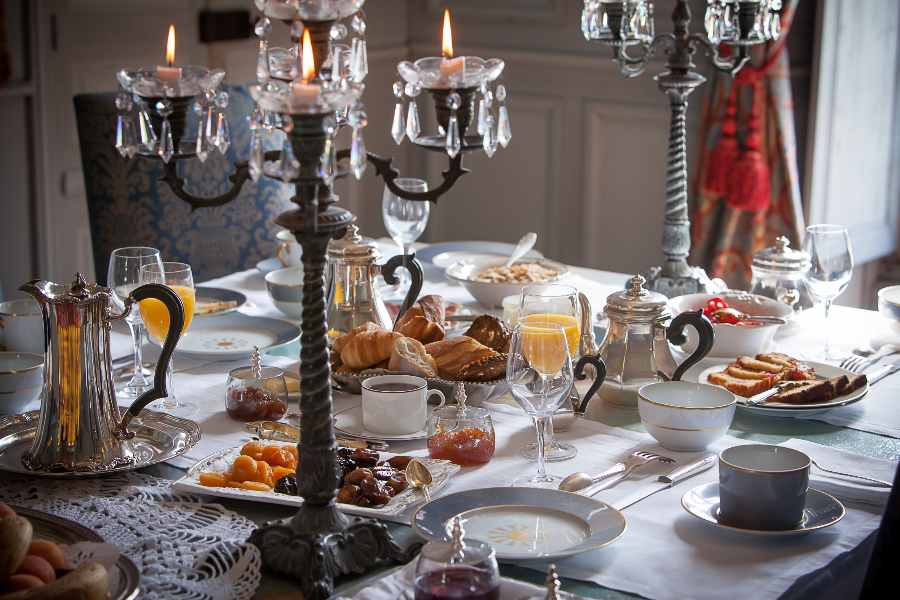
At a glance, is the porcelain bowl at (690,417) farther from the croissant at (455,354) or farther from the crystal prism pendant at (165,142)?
the crystal prism pendant at (165,142)

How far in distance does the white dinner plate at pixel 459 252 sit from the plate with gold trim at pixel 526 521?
1.23 metres

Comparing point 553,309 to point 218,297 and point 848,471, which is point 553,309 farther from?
point 218,297

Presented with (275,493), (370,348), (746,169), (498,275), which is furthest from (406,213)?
(746,169)

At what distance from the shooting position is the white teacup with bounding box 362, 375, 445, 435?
1.22m

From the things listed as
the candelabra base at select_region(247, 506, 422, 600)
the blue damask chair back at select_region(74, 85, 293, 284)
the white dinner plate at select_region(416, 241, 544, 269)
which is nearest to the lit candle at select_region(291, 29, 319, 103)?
the candelabra base at select_region(247, 506, 422, 600)

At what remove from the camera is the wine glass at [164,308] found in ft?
4.43

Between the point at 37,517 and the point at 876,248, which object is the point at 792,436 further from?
A: the point at 876,248

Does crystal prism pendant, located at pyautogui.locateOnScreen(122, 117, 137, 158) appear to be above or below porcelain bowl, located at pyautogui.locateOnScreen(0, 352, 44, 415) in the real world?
above

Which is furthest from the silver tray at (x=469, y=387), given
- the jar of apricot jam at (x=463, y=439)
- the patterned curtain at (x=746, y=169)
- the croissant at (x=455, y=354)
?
the patterned curtain at (x=746, y=169)

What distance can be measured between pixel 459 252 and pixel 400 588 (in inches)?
59.6

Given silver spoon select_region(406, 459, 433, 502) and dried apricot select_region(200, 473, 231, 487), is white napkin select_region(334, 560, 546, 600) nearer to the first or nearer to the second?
silver spoon select_region(406, 459, 433, 502)

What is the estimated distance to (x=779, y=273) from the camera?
70.1 inches

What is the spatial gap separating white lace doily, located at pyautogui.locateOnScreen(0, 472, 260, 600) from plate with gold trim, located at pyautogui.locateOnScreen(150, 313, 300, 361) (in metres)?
0.46

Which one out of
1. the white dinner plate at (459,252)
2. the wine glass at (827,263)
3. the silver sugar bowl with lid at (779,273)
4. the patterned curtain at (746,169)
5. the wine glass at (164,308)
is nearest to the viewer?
the wine glass at (164,308)
